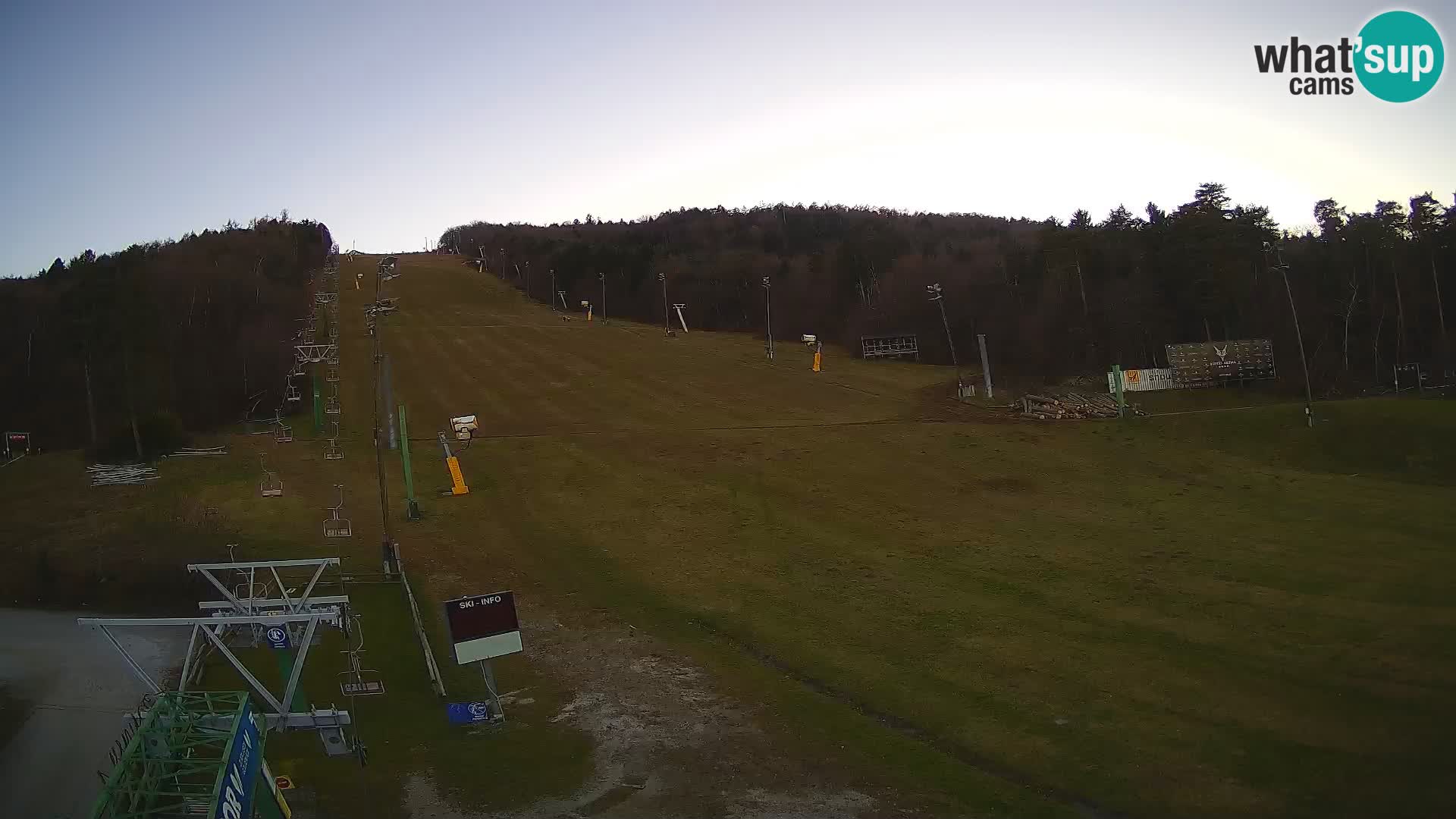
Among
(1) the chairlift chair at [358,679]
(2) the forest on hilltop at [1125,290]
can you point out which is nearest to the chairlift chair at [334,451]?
(1) the chairlift chair at [358,679]

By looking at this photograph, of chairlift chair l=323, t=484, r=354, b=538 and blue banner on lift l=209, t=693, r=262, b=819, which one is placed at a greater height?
blue banner on lift l=209, t=693, r=262, b=819

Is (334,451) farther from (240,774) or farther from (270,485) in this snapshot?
(240,774)

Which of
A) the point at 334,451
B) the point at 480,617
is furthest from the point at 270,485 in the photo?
the point at 480,617

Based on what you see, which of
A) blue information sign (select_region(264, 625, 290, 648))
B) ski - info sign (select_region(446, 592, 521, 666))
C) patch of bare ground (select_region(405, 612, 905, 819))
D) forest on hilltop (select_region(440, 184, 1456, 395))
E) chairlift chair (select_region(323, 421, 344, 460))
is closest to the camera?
patch of bare ground (select_region(405, 612, 905, 819))

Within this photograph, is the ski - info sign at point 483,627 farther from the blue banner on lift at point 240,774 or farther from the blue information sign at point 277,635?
the blue banner on lift at point 240,774

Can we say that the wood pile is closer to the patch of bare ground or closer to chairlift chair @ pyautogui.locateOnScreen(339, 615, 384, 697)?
the patch of bare ground

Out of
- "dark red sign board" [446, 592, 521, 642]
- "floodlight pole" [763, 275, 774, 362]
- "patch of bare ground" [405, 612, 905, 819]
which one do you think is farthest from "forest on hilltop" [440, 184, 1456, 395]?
"dark red sign board" [446, 592, 521, 642]

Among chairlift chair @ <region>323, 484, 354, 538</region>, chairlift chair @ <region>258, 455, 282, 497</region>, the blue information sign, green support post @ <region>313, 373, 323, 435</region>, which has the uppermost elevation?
green support post @ <region>313, 373, 323, 435</region>

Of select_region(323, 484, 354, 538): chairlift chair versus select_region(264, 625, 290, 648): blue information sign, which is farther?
select_region(323, 484, 354, 538): chairlift chair
